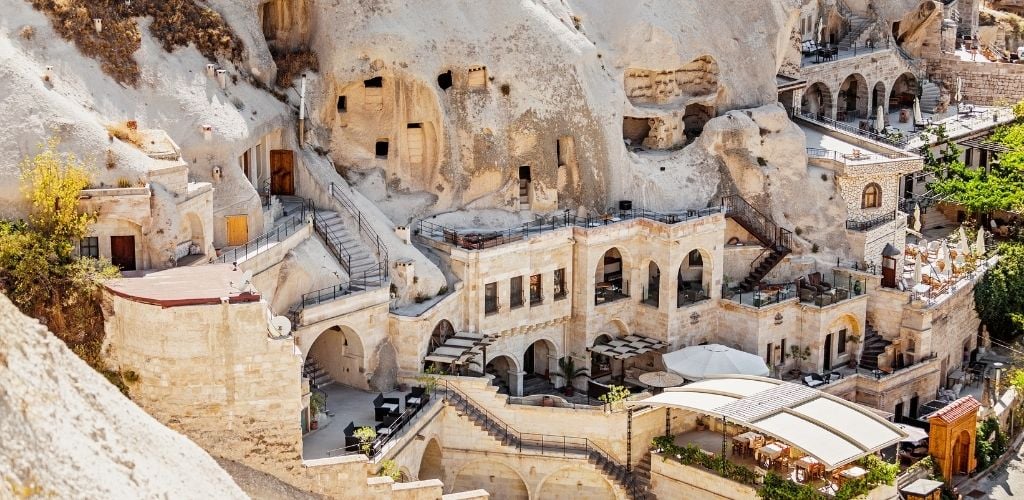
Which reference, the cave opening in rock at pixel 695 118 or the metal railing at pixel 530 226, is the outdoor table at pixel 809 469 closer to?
the metal railing at pixel 530 226

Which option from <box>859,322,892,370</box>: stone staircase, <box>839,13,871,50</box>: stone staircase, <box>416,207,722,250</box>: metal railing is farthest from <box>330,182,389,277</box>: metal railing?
<box>839,13,871,50</box>: stone staircase

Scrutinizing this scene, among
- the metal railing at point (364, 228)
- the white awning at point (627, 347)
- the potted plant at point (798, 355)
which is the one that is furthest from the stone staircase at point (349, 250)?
the potted plant at point (798, 355)

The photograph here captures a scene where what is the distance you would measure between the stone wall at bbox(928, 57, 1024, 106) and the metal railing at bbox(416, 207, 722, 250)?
33210 mm

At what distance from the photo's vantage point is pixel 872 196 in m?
76.4

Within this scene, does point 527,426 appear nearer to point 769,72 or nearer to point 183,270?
point 183,270

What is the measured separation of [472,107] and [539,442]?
43.9 ft

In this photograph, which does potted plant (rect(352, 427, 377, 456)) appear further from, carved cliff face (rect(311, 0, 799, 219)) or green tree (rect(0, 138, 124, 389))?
carved cliff face (rect(311, 0, 799, 219))

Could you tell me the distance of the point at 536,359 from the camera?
6719 cm

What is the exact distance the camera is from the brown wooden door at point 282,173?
6328cm

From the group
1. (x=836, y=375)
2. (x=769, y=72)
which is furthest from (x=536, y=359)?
(x=769, y=72)

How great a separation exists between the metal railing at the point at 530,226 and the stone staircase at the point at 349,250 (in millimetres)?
3664

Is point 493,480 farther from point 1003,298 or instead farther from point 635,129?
point 1003,298

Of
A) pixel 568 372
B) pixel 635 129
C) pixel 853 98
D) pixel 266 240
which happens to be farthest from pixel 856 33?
A: pixel 266 240

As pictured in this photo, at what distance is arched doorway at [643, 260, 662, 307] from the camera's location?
68500 mm
